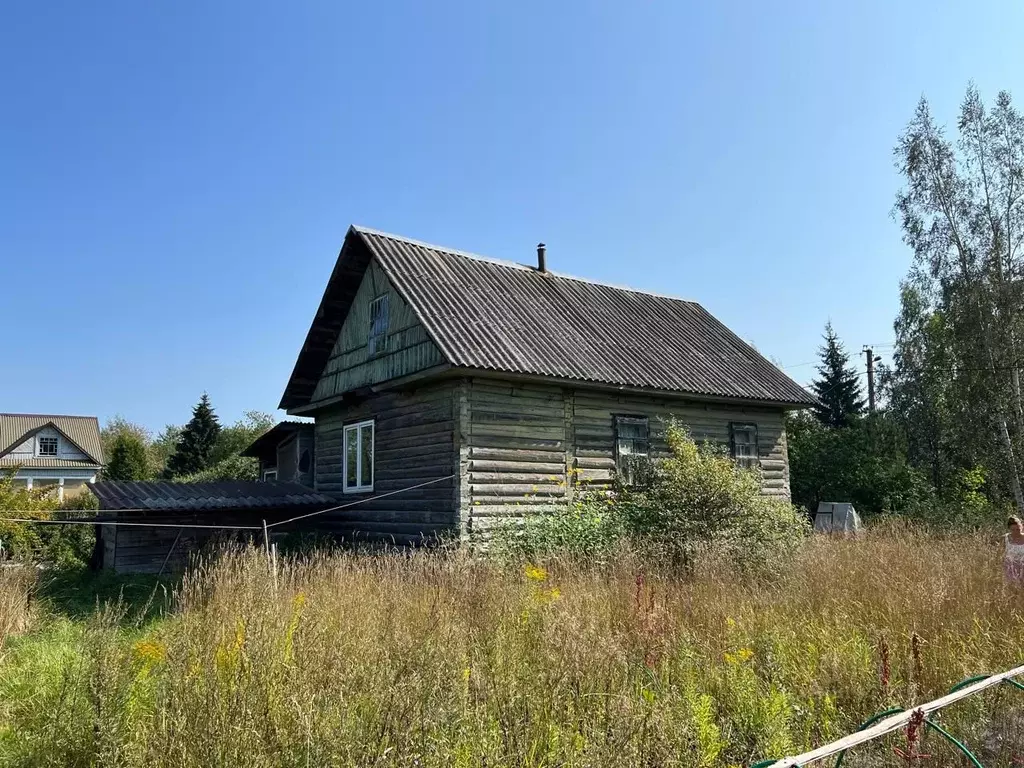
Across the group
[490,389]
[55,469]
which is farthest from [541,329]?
[55,469]

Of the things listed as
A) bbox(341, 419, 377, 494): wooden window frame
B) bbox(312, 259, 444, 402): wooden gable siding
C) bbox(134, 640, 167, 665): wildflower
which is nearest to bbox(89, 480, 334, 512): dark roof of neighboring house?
bbox(341, 419, 377, 494): wooden window frame

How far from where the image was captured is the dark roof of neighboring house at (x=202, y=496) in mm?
14250

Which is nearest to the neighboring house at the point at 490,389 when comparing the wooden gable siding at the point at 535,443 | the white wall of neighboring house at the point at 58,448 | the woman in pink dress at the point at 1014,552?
the wooden gable siding at the point at 535,443

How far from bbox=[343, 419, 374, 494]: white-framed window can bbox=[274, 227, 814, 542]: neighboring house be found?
0.15 feet

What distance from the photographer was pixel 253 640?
12.9 ft

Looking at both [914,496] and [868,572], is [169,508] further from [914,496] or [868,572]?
[914,496]

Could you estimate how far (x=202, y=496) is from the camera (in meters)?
15.3

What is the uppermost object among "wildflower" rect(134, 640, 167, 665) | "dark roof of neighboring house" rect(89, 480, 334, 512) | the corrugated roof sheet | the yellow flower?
the corrugated roof sheet

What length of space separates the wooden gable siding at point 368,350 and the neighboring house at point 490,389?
49mm

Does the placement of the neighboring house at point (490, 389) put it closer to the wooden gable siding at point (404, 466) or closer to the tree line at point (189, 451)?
the wooden gable siding at point (404, 466)

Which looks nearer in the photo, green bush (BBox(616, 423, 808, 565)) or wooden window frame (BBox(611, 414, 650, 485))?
green bush (BBox(616, 423, 808, 565))

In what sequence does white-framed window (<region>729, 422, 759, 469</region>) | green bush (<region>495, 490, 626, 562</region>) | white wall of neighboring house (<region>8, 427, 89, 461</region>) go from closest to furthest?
1. green bush (<region>495, 490, 626, 562</region>)
2. white-framed window (<region>729, 422, 759, 469</region>)
3. white wall of neighboring house (<region>8, 427, 89, 461</region>)

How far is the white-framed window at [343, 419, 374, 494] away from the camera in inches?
627

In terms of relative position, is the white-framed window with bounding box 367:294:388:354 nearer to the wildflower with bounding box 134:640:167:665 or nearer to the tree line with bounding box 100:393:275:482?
the wildflower with bounding box 134:640:167:665
